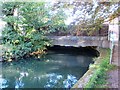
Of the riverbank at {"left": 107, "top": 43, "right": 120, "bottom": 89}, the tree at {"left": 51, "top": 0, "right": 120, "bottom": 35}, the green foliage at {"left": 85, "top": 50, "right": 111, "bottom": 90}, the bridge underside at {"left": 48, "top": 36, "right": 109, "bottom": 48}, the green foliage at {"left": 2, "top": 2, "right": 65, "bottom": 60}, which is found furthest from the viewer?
the bridge underside at {"left": 48, "top": 36, "right": 109, "bottom": 48}

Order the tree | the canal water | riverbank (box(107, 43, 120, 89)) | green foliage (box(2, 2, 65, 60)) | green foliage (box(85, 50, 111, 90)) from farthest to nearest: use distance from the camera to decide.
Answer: green foliage (box(2, 2, 65, 60)) → the canal water → riverbank (box(107, 43, 120, 89)) → green foliage (box(85, 50, 111, 90)) → the tree

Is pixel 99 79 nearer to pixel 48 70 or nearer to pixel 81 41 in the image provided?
pixel 48 70

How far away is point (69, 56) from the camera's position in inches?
502

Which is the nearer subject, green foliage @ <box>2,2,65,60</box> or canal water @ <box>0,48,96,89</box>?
canal water @ <box>0,48,96,89</box>

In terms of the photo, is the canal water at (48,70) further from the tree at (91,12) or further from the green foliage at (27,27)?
the tree at (91,12)

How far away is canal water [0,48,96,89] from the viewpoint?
843 cm

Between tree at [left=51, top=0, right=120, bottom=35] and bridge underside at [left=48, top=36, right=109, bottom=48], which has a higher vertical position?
tree at [left=51, top=0, right=120, bottom=35]

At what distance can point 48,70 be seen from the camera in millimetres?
10148

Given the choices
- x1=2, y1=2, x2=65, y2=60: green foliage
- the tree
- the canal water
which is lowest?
the canal water

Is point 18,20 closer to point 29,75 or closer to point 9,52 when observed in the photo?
point 9,52

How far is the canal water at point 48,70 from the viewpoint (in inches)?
332

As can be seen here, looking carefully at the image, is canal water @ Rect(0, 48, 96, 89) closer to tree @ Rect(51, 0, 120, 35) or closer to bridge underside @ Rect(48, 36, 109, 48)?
bridge underside @ Rect(48, 36, 109, 48)

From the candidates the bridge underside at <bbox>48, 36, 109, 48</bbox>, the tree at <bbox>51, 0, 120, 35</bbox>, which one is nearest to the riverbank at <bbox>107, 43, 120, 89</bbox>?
the tree at <bbox>51, 0, 120, 35</bbox>

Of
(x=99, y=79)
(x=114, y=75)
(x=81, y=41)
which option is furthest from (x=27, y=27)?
(x=99, y=79)
